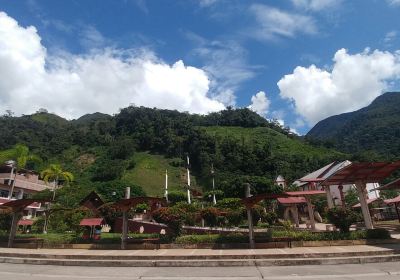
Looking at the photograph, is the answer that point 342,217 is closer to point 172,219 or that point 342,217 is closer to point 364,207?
point 364,207

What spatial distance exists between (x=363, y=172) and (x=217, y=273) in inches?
440

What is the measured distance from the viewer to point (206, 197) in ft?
191

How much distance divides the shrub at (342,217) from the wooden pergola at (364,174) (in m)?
2.04

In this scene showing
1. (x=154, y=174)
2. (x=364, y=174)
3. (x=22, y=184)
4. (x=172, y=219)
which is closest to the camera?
(x=172, y=219)

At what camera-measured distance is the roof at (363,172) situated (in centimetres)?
1630

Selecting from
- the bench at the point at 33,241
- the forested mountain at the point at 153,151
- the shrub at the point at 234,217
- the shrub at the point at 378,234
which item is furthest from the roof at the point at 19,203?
the forested mountain at the point at 153,151

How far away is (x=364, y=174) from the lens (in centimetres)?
1773

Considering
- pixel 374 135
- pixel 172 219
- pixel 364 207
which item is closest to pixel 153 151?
pixel 374 135

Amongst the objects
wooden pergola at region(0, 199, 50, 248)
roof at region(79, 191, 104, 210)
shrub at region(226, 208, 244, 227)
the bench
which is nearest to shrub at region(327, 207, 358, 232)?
shrub at region(226, 208, 244, 227)

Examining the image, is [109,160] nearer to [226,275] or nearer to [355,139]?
[226,275]

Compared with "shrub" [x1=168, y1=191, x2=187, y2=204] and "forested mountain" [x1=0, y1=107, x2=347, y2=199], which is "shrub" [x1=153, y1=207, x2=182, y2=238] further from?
"forested mountain" [x1=0, y1=107, x2=347, y2=199]

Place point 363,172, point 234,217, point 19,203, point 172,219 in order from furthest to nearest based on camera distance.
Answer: point 234,217 < point 19,203 < point 363,172 < point 172,219

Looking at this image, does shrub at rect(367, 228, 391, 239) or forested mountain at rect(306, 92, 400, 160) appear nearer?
shrub at rect(367, 228, 391, 239)

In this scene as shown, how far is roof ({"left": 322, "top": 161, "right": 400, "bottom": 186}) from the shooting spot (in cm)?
1630
